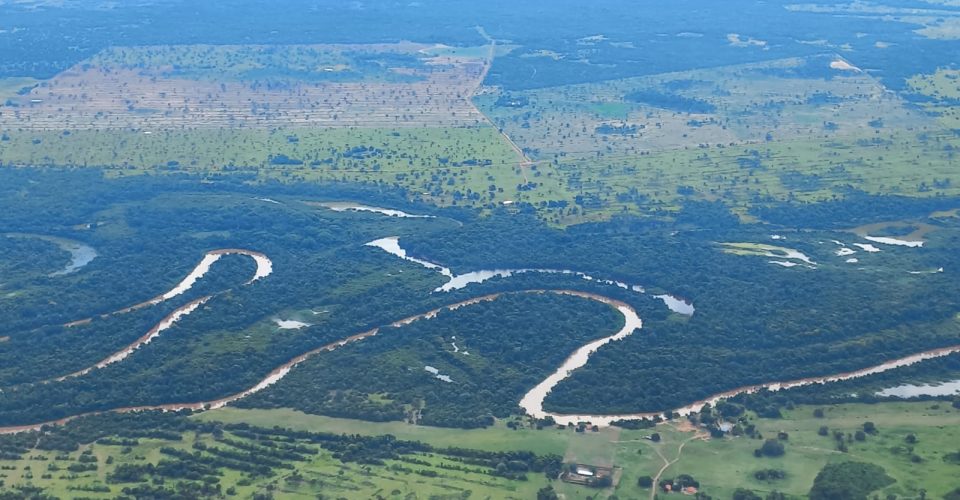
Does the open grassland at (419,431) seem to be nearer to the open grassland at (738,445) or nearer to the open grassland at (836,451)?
the open grassland at (738,445)


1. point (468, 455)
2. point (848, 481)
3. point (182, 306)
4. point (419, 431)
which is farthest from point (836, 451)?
point (182, 306)

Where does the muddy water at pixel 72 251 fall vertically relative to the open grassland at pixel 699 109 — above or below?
below

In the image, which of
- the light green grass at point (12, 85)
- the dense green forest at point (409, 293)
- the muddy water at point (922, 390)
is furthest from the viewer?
the light green grass at point (12, 85)

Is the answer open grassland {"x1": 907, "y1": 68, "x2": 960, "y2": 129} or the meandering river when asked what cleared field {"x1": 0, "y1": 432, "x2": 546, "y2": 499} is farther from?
open grassland {"x1": 907, "y1": 68, "x2": 960, "y2": 129}

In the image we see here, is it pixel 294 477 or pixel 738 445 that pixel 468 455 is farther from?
pixel 738 445

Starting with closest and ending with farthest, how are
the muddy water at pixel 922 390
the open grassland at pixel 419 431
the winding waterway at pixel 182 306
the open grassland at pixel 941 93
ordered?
the open grassland at pixel 419 431
the muddy water at pixel 922 390
the winding waterway at pixel 182 306
the open grassland at pixel 941 93

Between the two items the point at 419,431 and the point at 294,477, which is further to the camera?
the point at 419,431

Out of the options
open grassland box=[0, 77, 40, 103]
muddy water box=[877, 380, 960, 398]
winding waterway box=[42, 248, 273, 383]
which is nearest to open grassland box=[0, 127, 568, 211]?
open grassland box=[0, 77, 40, 103]

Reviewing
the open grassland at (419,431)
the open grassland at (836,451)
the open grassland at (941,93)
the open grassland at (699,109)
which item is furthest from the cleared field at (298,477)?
the open grassland at (941,93)

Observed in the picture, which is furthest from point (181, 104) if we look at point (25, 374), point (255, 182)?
point (25, 374)
